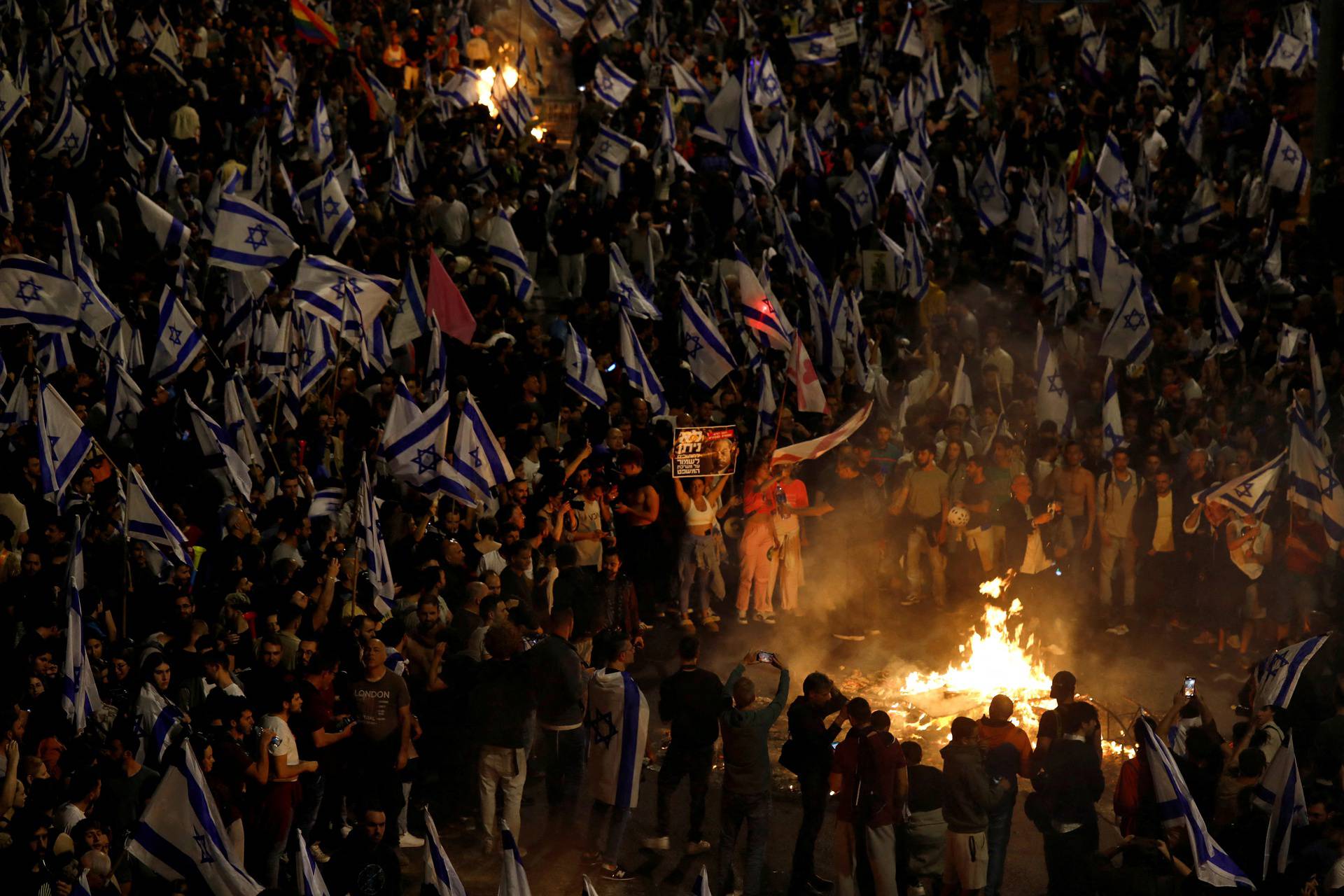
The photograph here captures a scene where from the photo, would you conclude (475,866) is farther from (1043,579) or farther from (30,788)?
(1043,579)

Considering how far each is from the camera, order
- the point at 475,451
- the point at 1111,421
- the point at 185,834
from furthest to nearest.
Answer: the point at 1111,421, the point at 475,451, the point at 185,834

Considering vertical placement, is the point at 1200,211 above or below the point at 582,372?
above

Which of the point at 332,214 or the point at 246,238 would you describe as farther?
the point at 332,214

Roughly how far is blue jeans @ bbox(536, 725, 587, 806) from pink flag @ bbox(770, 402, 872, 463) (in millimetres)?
A: 4165

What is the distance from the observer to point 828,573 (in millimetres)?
16250

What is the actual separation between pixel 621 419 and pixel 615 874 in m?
6.31

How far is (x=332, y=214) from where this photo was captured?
56.5 ft

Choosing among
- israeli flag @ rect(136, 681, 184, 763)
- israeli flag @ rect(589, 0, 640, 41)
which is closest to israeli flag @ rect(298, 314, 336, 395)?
israeli flag @ rect(136, 681, 184, 763)

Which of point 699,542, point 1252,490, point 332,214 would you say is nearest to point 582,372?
point 699,542

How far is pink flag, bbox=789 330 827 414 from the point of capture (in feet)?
54.1

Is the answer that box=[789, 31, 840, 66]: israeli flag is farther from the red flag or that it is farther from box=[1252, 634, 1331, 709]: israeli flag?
box=[1252, 634, 1331, 709]: israeli flag

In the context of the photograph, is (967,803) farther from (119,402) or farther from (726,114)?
(726,114)

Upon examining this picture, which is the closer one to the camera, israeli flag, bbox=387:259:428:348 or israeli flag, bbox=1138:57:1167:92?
israeli flag, bbox=387:259:428:348

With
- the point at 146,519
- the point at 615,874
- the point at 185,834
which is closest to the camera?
the point at 185,834
